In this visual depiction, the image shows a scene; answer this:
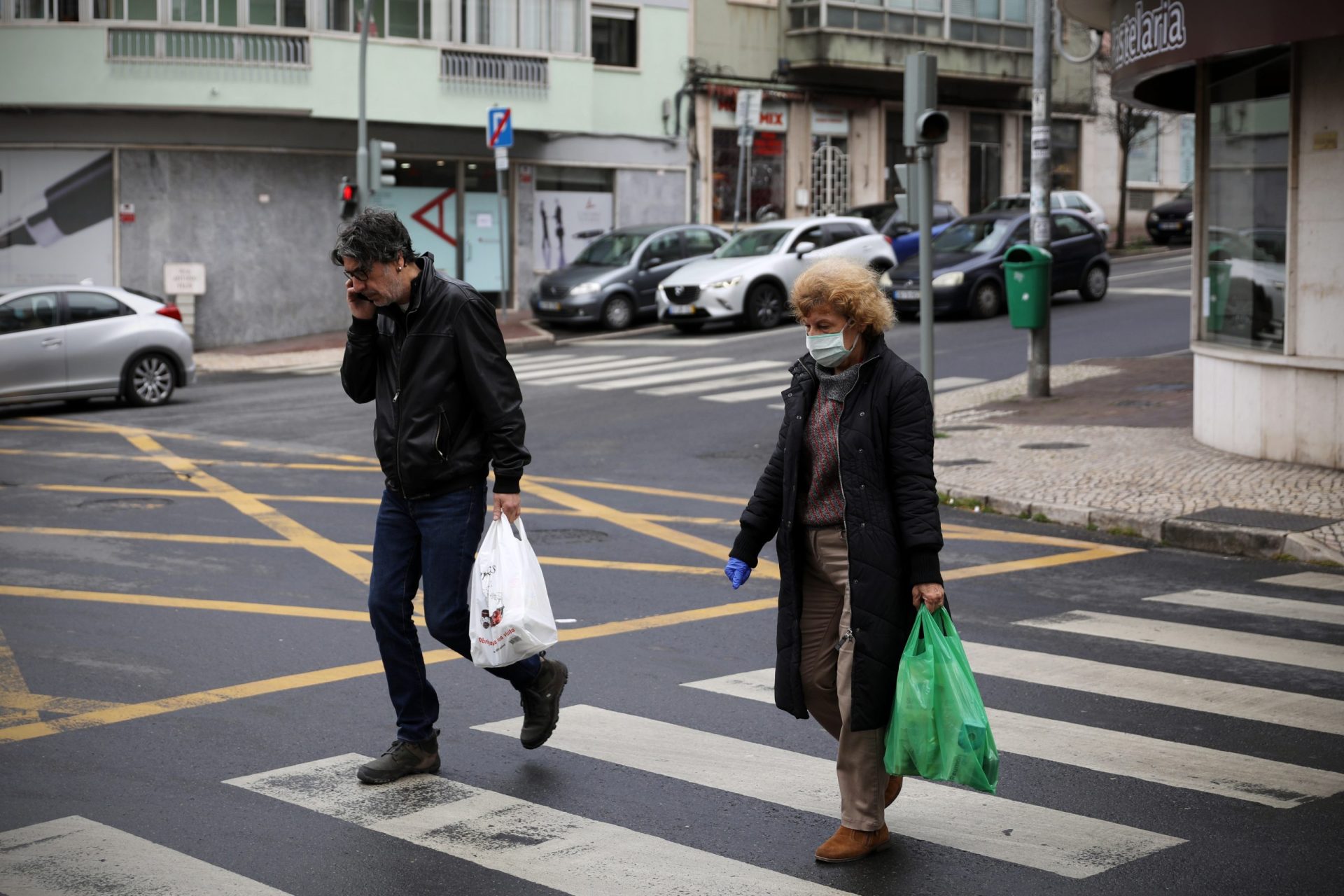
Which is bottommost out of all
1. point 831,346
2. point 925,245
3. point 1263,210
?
point 831,346

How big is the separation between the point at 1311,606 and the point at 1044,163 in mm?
9145

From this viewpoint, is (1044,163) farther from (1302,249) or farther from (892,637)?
(892,637)

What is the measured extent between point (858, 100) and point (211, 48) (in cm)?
1689

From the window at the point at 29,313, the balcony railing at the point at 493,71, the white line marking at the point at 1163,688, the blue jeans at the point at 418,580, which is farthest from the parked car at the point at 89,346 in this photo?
the blue jeans at the point at 418,580

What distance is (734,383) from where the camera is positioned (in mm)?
19703

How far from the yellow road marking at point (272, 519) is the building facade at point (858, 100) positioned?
2120cm

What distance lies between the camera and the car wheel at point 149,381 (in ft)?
63.2

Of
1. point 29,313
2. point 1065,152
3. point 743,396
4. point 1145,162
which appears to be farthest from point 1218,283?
point 1145,162

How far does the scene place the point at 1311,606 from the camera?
838cm

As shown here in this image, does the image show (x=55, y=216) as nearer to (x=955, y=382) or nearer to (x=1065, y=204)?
(x=955, y=382)

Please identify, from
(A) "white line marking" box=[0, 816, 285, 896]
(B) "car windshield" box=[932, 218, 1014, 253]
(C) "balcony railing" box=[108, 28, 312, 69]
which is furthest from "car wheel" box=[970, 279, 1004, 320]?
(A) "white line marking" box=[0, 816, 285, 896]

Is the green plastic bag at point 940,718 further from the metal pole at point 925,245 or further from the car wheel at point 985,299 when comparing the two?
the car wheel at point 985,299

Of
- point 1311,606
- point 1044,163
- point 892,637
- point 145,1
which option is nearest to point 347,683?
point 892,637

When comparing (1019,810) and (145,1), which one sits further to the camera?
(145,1)
